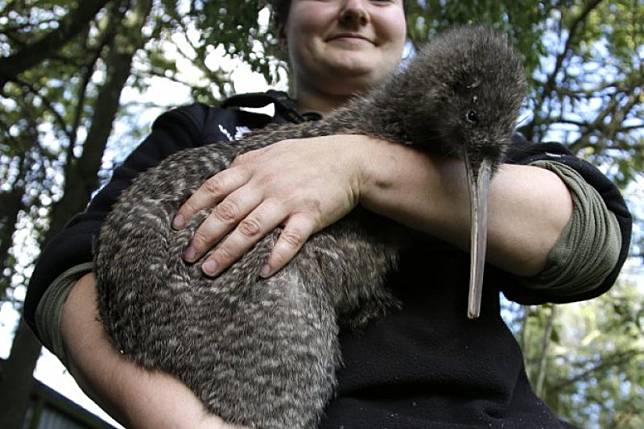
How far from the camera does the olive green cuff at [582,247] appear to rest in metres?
2.36

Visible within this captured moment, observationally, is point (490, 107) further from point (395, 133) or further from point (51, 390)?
point (51, 390)

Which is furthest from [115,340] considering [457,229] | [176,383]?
[457,229]

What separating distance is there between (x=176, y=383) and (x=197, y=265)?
311mm

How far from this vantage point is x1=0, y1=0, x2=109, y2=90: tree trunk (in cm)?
573

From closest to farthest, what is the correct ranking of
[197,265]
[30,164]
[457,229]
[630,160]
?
[197,265], [457,229], [30,164], [630,160]

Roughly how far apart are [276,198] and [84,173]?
394cm

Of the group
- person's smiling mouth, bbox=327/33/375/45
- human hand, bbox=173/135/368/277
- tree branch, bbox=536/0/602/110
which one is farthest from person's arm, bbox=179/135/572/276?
tree branch, bbox=536/0/602/110

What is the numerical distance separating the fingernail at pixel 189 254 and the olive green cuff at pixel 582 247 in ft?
3.26

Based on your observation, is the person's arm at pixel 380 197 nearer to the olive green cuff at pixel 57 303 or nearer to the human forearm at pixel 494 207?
Result: the human forearm at pixel 494 207

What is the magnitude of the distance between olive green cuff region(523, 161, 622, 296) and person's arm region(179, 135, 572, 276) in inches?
1.2

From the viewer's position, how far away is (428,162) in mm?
2465

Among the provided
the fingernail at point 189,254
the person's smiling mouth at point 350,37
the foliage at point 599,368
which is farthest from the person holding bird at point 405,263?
the foliage at point 599,368

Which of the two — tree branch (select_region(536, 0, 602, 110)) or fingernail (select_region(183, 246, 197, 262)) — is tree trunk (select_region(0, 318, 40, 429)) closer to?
fingernail (select_region(183, 246, 197, 262))

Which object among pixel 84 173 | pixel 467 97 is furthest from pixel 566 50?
pixel 467 97
